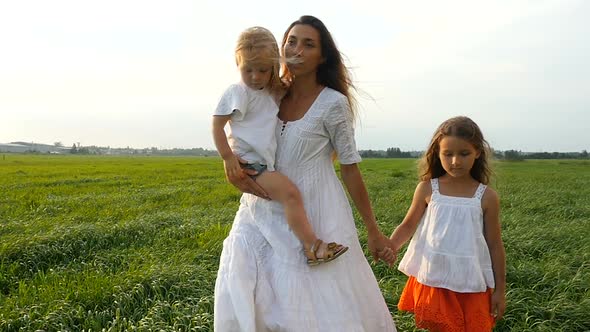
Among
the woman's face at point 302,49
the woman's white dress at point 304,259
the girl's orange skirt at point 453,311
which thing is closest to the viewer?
the woman's white dress at point 304,259

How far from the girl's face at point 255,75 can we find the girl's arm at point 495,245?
1.24 m

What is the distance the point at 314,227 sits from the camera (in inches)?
86.2

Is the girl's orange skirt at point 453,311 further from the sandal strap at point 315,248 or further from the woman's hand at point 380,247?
the sandal strap at point 315,248

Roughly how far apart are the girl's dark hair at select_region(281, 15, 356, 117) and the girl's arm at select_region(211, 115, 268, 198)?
1.43 feet

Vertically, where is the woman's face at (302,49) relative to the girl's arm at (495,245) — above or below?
above

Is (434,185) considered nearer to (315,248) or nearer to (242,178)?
(315,248)

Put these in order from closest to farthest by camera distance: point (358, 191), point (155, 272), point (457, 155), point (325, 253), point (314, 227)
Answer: point (325, 253) → point (314, 227) → point (358, 191) → point (457, 155) → point (155, 272)

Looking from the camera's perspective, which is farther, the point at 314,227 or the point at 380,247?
the point at 380,247

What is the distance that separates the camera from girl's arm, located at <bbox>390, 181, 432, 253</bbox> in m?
2.61

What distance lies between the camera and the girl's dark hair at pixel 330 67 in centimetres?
230

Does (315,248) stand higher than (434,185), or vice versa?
(434,185)

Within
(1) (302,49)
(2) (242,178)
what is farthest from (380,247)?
(1) (302,49)

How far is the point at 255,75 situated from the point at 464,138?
1114 mm

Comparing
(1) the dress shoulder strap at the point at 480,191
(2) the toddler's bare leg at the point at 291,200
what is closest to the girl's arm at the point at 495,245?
(1) the dress shoulder strap at the point at 480,191
